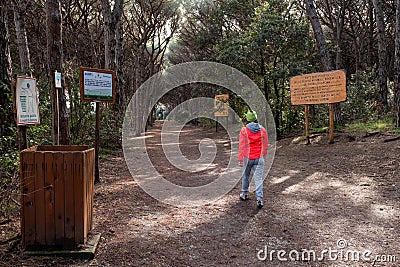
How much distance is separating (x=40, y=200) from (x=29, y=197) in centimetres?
12

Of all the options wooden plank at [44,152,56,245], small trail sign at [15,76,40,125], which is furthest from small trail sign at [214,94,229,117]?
wooden plank at [44,152,56,245]

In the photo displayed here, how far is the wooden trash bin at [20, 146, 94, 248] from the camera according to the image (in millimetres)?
4148

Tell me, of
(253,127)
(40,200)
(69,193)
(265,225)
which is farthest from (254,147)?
(40,200)

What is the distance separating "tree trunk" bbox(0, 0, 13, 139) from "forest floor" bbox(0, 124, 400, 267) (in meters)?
2.14

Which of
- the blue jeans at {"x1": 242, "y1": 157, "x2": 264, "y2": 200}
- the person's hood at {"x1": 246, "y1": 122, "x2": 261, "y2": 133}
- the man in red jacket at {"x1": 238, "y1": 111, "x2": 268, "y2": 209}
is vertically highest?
the person's hood at {"x1": 246, "y1": 122, "x2": 261, "y2": 133}

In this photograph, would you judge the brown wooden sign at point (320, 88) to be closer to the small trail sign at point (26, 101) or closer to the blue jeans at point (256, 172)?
the blue jeans at point (256, 172)

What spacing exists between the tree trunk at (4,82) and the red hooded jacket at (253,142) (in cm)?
421

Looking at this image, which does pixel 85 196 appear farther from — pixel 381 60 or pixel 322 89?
pixel 381 60

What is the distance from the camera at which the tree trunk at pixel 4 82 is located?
6.56 m

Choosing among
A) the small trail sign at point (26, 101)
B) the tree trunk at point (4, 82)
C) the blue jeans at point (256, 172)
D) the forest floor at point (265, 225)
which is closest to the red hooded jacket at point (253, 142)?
the blue jeans at point (256, 172)

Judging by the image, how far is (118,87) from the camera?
15938 mm

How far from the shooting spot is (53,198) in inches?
165

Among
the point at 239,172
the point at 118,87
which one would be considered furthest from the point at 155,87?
the point at 239,172

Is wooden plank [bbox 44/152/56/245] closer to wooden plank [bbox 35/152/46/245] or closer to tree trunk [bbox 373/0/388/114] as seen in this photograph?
wooden plank [bbox 35/152/46/245]
